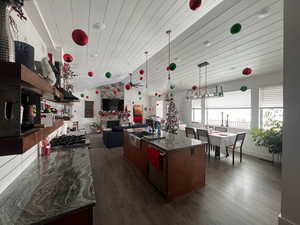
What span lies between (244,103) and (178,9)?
163 inches

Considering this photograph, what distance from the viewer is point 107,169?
3189mm

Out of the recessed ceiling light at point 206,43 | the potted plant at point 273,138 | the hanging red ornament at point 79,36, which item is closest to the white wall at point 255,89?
the potted plant at point 273,138

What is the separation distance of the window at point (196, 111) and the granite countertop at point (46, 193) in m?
5.69

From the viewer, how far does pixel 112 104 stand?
867 centimetres

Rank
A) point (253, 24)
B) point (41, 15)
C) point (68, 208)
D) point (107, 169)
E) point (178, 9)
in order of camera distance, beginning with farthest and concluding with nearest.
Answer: point (107, 169) < point (253, 24) < point (178, 9) < point (41, 15) < point (68, 208)

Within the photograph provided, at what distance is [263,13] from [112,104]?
8083 millimetres

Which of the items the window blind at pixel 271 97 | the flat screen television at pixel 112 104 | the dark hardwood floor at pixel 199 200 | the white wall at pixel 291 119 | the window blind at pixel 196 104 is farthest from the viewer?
the flat screen television at pixel 112 104

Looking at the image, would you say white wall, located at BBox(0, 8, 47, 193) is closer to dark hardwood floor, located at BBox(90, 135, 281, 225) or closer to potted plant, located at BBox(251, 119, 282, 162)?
dark hardwood floor, located at BBox(90, 135, 281, 225)

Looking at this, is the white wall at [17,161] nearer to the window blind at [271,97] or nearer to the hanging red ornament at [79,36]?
the hanging red ornament at [79,36]

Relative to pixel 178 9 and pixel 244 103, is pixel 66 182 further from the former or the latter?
pixel 244 103

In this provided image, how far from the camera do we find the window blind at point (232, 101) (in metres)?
4.44

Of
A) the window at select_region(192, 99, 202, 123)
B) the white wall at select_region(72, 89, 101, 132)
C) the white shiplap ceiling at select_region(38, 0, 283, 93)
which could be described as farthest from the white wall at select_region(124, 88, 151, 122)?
the white shiplap ceiling at select_region(38, 0, 283, 93)

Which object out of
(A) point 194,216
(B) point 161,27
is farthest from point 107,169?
(B) point 161,27

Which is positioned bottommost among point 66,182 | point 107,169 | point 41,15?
point 107,169
